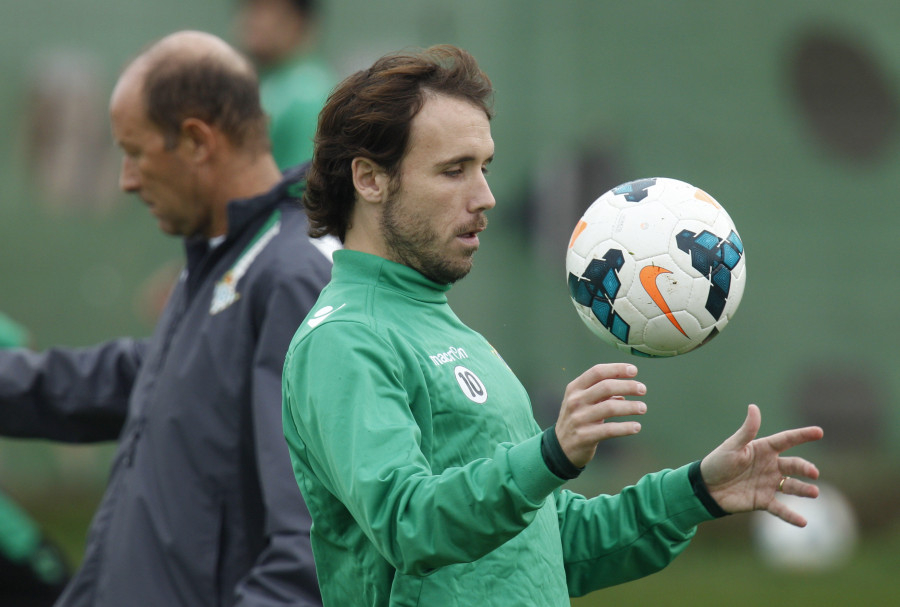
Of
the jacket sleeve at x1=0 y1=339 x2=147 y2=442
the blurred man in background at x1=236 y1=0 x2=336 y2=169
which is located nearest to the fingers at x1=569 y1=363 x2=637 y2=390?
the jacket sleeve at x1=0 y1=339 x2=147 y2=442

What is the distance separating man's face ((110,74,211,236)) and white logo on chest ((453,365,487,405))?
5.16 ft

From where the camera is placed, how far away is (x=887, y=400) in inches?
415

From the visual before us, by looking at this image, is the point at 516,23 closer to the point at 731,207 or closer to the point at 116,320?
the point at 731,207

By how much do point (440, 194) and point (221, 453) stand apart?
1214mm

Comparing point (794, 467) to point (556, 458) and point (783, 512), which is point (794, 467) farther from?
point (556, 458)

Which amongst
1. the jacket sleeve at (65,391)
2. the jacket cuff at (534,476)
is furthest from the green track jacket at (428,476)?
the jacket sleeve at (65,391)

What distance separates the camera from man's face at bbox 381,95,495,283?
2.97 m

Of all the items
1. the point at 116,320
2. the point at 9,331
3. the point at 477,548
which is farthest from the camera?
the point at 116,320

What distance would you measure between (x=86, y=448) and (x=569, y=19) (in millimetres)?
5709

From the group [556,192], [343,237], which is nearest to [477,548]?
[343,237]

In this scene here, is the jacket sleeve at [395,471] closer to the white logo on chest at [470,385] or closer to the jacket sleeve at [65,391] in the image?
the white logo on chest at [470,385]

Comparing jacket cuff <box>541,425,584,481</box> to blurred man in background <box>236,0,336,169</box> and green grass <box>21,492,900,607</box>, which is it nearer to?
blurred man in background <box>236,0,336,169</box>

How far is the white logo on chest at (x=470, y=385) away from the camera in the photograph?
286 cm

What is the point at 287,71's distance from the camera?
268 inches
